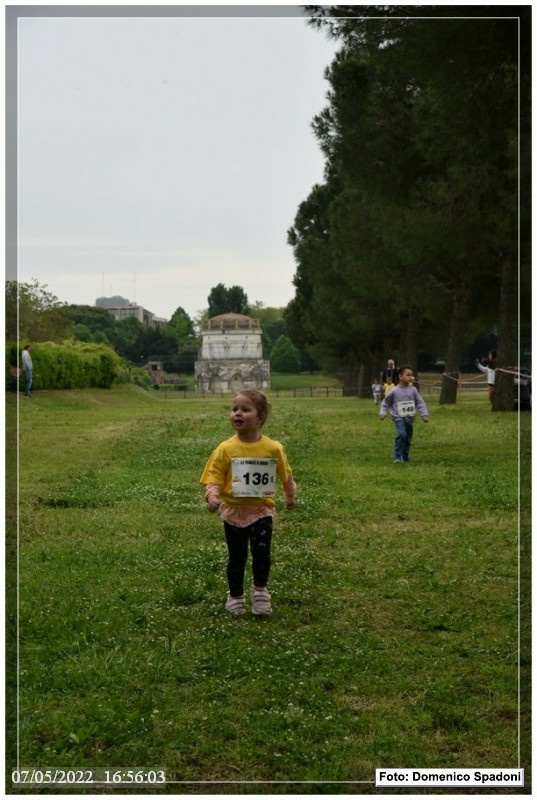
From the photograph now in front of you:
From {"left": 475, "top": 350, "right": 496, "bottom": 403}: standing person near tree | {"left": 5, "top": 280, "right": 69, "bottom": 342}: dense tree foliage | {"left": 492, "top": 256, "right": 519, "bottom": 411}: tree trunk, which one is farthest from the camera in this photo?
{"left": 492, "top": 256, "right": 519, "bottom": 411}: tree trunk

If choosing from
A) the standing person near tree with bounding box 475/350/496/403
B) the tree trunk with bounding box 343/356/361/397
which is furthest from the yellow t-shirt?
the standing person near tree with bounding box 475/350/496/403

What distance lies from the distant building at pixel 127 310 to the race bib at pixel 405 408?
550 cm

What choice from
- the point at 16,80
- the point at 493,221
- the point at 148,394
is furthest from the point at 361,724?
the point at 493,221

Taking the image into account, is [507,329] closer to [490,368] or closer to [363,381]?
[490,368]

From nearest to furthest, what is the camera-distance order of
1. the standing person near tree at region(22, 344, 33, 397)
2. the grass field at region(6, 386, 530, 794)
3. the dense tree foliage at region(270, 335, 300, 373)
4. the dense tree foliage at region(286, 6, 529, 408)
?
the grass field at region(6, 386, 530, 794), the standing person near tree at region(22, 344, 33, 397), the dense tree foliage at region(270, 335, 300, 373), the dense tree foliage at region(286, 6, 529, 408)

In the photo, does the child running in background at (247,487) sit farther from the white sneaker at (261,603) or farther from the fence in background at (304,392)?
the fence in background at (304,392)

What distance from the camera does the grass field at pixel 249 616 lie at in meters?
3.46

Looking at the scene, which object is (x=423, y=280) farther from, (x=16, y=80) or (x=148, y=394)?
(x=16, y=80)

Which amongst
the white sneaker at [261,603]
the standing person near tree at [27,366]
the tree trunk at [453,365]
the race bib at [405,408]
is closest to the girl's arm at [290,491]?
the white sneaker at [261,603]

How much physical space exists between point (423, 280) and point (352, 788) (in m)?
18.3
